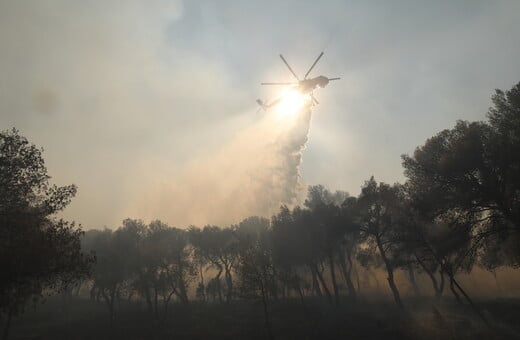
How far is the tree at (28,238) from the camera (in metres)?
16.9

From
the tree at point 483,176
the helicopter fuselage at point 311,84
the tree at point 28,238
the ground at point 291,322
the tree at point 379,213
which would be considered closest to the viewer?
the tree at point 28,238

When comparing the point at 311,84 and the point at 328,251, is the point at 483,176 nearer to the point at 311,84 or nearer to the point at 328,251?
the point at 328,251

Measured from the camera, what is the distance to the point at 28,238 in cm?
1747

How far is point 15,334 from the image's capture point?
46.2m

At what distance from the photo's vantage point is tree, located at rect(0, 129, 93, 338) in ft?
55.4

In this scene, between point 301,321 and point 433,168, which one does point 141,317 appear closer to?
point 301,321

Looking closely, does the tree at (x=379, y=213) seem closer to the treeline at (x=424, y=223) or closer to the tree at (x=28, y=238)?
the treeline at (x=424, y=223)

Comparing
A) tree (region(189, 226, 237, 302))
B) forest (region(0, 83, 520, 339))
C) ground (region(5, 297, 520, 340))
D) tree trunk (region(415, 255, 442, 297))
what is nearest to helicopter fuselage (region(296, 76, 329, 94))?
forest (region(0, 83, 520, 339))

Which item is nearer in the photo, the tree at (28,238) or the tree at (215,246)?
the tree at (28,238)

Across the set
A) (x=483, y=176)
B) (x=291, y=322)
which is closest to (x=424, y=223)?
(x=483, y=176)

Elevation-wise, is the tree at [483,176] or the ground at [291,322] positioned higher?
the tree at [483,176]

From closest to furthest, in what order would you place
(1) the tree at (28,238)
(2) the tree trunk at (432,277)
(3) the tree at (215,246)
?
(1) the tree at (28,238) < (2) the tree trunk at (432,277) < (3) the tree at (215,246)

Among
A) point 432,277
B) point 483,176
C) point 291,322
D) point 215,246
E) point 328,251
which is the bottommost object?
point 291,322

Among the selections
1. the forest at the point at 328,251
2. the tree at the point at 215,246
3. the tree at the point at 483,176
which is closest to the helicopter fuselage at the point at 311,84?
the forest at the point at 328,251
